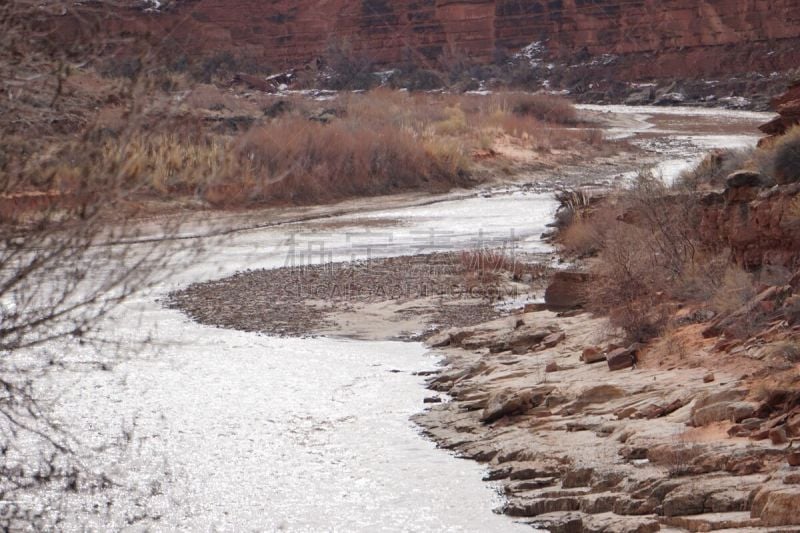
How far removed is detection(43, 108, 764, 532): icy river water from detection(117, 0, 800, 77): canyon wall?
59318 millimetres

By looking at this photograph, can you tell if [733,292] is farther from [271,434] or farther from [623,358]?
[271,434]

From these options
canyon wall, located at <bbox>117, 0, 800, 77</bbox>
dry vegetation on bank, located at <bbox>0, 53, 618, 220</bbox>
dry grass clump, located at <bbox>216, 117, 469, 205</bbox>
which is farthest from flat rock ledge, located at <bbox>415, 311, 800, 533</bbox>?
canyon wall, located at <bbox>117, 0, 800, 77</bbox>

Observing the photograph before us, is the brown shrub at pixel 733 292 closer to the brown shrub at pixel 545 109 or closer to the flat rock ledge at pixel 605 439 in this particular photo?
the flat rock ledge at pixel 605 439

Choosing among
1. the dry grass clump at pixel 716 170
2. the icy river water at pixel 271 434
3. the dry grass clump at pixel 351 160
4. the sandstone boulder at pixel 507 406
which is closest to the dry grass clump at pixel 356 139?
the dry grass clump at pixel 351 160

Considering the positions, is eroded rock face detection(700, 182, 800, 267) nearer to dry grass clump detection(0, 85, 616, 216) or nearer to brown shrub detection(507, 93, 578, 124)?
dry grass clump detection(0, 85, 616, 216)

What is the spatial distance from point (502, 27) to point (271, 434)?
72381 mm

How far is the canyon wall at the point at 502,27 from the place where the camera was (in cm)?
7075

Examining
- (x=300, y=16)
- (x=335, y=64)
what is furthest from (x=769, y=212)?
(x=300, y=16)

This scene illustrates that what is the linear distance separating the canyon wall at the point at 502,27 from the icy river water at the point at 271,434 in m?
59.3

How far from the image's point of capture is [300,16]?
3127 inches

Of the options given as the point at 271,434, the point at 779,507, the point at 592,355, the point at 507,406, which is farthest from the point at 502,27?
the point at 779,507

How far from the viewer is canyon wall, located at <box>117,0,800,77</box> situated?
7075 centimetres

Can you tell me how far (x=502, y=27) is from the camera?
7975 centimetres

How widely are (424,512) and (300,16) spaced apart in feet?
243
